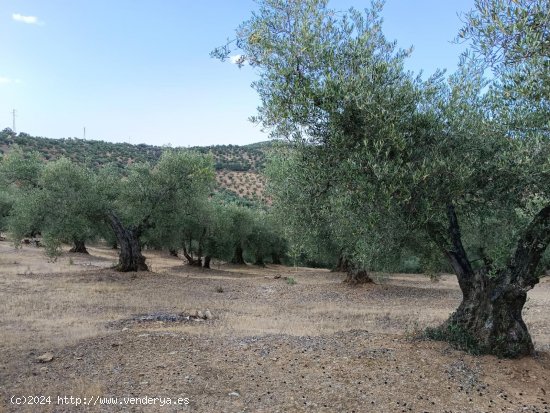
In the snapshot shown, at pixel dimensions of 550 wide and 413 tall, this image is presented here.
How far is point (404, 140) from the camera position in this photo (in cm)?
730

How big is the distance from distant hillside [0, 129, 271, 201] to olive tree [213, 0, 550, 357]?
6024cm

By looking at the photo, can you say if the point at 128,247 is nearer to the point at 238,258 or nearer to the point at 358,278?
the point at 358,278

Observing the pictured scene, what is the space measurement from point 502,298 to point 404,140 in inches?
164

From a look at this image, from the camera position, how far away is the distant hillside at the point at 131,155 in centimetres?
7394

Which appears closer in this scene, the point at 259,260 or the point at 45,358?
the point at 45,358

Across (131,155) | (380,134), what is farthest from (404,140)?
(131,155)

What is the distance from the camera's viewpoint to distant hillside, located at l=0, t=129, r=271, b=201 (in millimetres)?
73938

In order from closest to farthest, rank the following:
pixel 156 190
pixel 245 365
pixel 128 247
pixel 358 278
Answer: pixel 245 365, pixel 156 190, pixel 358 278, pixel 128 247

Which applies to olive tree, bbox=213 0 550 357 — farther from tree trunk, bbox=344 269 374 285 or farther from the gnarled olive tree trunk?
tree trunk, bbox=344 269 374 285

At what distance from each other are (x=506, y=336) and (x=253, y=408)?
17.9ft

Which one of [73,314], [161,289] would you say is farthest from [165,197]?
[73,314]

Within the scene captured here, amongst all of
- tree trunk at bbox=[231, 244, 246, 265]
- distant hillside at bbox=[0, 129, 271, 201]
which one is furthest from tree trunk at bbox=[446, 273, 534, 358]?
distant hillside at bbox=[0, 129, 271, 201]

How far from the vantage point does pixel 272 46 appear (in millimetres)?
8438

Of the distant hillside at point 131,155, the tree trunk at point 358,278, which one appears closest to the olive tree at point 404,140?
the tree trunk at point 358,278
